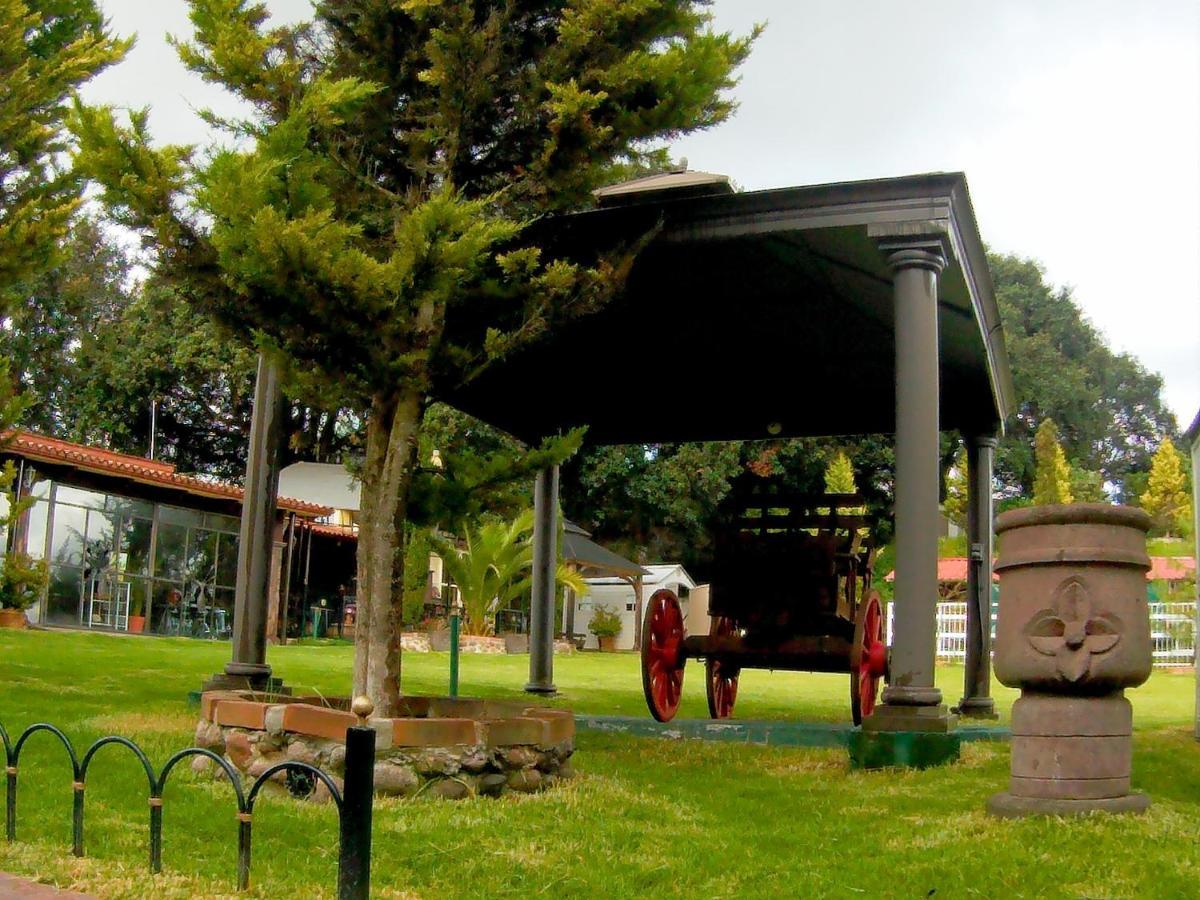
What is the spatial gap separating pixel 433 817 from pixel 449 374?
8.71 feet

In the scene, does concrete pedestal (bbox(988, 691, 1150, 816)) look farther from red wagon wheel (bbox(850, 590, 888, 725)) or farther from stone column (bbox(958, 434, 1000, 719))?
stone column (bbox(958, 434, 1000, 719))

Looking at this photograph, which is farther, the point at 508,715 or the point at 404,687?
the point at 404,687

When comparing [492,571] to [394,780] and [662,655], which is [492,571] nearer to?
[662,655]

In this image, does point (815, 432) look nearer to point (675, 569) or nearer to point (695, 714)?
point (695, 714)

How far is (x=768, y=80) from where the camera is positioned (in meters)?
8.16

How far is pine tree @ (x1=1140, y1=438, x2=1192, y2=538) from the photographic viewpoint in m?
42.1

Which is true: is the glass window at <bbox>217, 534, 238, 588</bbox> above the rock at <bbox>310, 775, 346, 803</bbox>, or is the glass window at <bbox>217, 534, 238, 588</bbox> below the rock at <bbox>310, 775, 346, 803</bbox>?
above

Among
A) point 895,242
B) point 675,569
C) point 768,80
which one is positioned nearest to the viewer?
point 895,242

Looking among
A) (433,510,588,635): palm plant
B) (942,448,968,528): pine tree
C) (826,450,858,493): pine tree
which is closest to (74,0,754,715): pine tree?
(433,510,588,635): palm plant

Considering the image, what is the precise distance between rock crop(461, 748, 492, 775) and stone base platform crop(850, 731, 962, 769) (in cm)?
231

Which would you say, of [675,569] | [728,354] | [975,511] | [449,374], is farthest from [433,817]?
[675,569]

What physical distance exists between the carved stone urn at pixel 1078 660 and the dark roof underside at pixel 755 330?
8.53ft

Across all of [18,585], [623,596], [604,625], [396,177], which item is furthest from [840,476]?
[396,177]

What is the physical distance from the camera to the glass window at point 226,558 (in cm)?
2480
